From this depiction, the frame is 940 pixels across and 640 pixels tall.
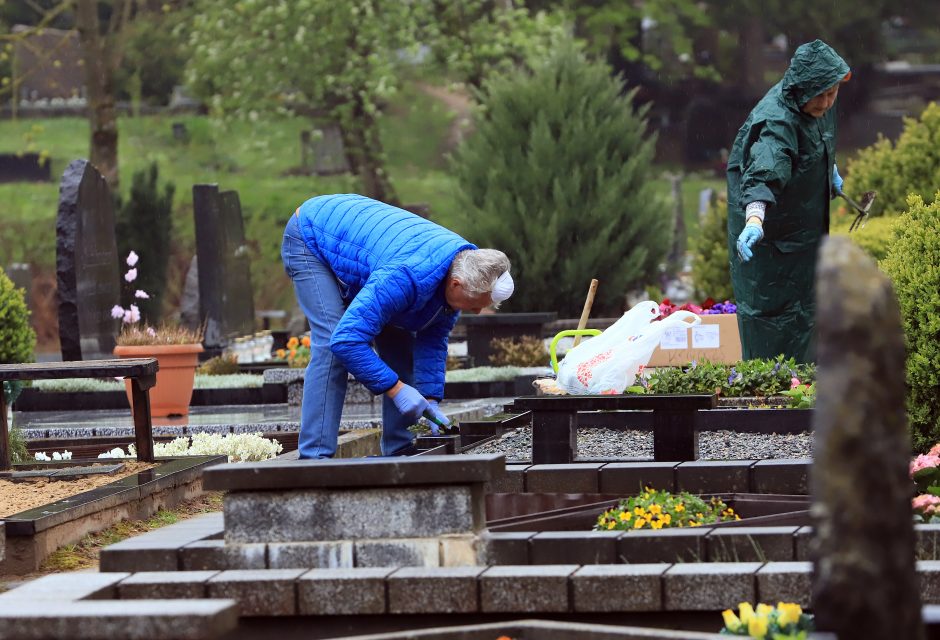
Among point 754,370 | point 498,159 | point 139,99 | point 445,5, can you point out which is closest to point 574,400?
point 754,370

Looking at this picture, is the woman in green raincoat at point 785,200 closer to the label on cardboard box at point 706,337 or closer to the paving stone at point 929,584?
the label on cardboard box at point 706,337

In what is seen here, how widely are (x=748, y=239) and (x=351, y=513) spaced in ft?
13.9

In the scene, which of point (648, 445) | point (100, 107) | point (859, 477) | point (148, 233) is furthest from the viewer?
point (100, 107)

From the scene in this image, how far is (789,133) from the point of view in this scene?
8.76 metres

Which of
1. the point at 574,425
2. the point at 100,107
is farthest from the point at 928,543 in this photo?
the point at 100,107

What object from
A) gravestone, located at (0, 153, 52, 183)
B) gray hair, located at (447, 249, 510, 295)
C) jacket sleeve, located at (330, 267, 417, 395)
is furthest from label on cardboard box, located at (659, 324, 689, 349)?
gravestone, located at (0, 153, 52, 183)

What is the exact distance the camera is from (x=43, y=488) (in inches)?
293

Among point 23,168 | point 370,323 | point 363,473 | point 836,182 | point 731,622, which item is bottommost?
point 731,622

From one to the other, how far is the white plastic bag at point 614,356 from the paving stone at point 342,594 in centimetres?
399

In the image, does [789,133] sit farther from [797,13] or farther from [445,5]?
[797,13]

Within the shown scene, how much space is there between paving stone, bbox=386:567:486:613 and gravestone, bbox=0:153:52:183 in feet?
127

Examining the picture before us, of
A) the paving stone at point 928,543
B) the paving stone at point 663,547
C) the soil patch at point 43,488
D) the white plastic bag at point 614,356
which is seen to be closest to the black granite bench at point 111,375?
the soil patch at point 43,488

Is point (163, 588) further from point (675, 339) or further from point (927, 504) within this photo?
point (675, 339)

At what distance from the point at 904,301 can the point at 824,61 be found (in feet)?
7.65
